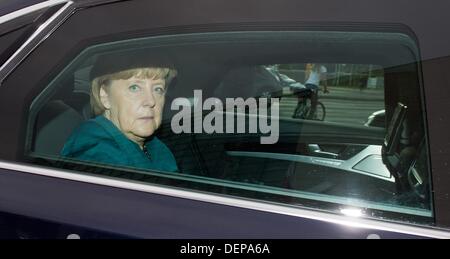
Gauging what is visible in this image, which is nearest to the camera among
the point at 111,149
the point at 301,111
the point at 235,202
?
the point at 235,202

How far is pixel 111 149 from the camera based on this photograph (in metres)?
1.64

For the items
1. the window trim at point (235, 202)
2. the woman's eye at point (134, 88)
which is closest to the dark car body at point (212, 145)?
the window trim at point (235, 202)

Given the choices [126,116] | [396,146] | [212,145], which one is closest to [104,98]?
[126,116]

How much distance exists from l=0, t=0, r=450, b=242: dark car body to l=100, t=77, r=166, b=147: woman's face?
46mm

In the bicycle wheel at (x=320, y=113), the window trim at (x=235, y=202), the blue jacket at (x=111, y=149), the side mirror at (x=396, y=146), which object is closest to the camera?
the window trim at (x=235, y=202)

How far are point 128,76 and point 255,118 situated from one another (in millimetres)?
413

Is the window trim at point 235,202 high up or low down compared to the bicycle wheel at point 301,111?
down

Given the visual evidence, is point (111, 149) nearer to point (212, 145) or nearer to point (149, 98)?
point (149, 98)

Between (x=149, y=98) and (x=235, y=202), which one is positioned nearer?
(x=235, y=202)

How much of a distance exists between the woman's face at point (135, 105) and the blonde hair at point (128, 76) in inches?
0.5

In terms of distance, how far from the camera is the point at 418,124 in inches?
55.3

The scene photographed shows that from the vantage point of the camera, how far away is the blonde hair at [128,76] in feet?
5.37

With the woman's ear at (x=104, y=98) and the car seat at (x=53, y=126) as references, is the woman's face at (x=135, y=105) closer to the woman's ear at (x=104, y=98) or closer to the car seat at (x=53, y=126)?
the woman's ear at (x=104, y=98)

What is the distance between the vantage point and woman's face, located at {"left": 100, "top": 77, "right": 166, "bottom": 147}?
1.67 m
